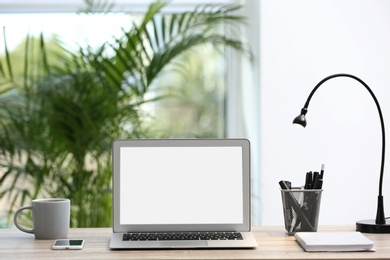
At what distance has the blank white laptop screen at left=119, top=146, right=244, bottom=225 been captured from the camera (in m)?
1.99

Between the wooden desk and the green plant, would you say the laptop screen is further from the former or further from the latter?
the green plant

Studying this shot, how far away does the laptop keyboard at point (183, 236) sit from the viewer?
1.92 meters

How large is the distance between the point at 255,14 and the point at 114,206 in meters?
1.82

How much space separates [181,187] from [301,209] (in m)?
0.35

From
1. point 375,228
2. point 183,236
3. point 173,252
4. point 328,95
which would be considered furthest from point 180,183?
point 328,95

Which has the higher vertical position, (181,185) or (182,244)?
(181,185)

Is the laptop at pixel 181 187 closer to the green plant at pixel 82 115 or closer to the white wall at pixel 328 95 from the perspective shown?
the green plant at pixel 82 115

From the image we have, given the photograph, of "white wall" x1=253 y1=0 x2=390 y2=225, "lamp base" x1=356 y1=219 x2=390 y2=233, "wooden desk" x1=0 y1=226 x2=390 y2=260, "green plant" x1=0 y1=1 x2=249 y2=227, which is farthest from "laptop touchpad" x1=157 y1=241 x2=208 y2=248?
"white wall" x1=253 y1=0 x2=390 y2=225

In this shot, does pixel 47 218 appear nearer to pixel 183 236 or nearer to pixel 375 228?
pixel 183 236

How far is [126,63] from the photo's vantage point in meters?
3.29

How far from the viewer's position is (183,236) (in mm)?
1947

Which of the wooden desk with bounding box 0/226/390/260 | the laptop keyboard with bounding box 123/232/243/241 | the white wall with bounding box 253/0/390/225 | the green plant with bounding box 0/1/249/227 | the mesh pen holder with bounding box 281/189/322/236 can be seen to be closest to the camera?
the wooden desk with bounding box 0/226/390/260

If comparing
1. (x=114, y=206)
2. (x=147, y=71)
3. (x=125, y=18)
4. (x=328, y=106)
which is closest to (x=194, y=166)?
(x=114, y=206)

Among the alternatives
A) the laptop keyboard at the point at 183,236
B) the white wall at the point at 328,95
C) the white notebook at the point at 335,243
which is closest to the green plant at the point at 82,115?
the white wall at the point at 328,95
